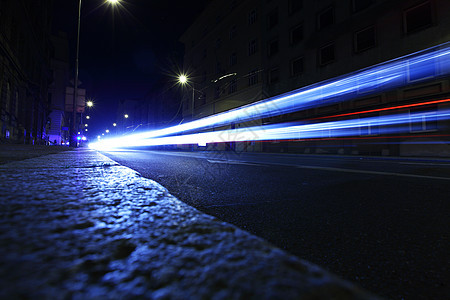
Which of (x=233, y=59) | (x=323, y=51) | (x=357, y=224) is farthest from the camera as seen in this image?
(x=233, y=59)

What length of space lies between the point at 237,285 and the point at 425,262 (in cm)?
128

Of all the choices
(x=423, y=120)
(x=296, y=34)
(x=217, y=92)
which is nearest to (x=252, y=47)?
(x=296, y=34)

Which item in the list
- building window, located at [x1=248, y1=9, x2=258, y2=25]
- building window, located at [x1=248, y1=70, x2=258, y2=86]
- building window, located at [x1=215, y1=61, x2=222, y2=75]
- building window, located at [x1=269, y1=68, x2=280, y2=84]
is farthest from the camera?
building window, located at [x1=215, y1=61, x2=222, y2=75]

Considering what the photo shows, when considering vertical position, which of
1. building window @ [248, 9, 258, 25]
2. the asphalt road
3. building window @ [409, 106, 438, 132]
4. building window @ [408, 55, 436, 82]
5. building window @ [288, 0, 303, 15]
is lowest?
the asphalt road

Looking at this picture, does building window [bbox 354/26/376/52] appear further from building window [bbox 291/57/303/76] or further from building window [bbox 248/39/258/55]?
building window [bbox 248/39/258/55]

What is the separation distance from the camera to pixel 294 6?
1859 cm

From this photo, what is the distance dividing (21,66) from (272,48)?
20741 mm

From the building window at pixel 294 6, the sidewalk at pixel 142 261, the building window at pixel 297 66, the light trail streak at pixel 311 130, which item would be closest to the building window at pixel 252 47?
the building window at pixel 294 6

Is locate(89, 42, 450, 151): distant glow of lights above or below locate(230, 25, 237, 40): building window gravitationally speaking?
below

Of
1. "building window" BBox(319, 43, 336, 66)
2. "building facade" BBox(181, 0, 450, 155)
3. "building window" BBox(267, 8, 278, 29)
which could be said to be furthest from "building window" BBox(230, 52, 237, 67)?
"building window" BBox(319, 43, 336, 66)

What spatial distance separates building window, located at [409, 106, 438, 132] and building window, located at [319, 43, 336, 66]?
631 cm

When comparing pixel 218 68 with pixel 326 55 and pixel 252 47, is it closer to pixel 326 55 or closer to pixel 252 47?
pixel 252 47

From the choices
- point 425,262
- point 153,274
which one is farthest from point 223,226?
point 425,262

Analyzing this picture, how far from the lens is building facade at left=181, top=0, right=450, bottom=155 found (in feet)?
38.2
